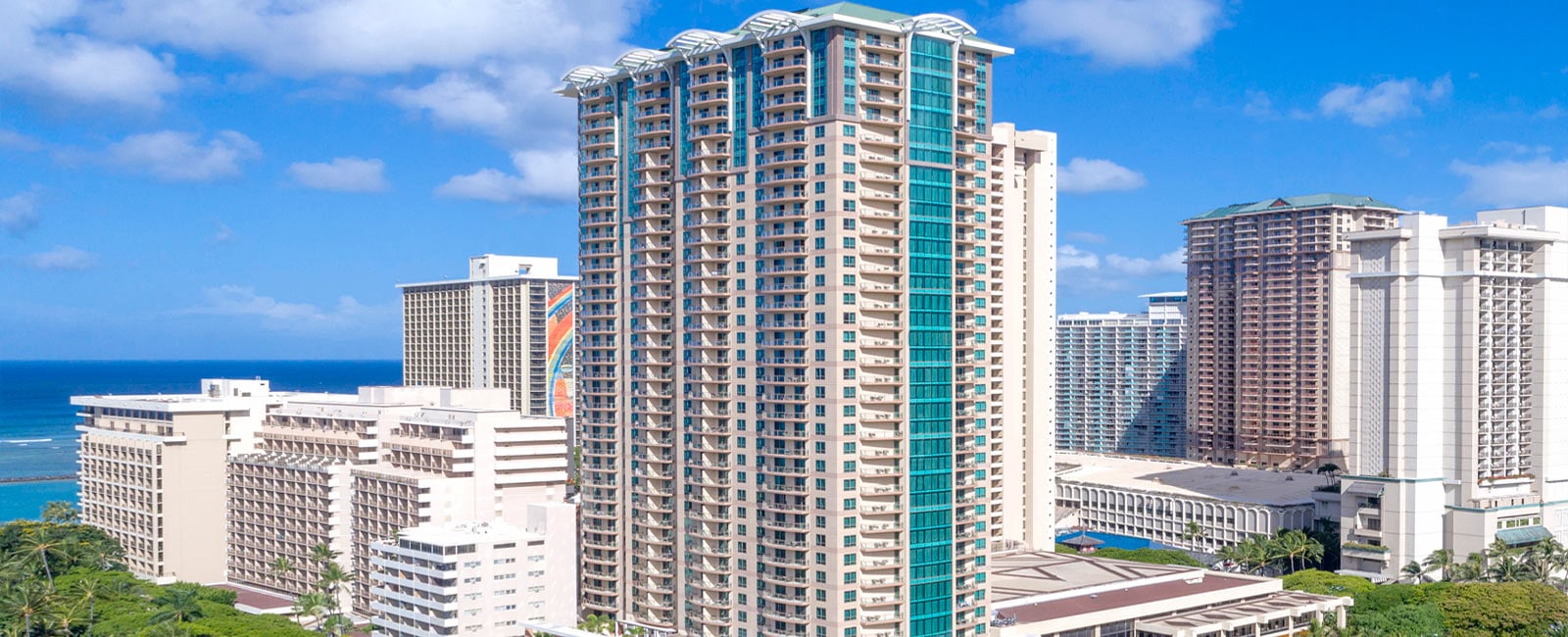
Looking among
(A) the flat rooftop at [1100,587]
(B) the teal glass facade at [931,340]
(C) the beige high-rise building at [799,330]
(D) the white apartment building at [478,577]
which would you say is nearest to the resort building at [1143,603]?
(A) the flat rooftop at [1100,587]

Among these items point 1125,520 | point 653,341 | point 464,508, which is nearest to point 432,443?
point 464,508

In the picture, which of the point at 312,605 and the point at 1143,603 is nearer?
the point at 1143,603

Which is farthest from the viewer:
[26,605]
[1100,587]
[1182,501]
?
[1182,501]

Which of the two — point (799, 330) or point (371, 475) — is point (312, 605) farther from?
point (799, 330)

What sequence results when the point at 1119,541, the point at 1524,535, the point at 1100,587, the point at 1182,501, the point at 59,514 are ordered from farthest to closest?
the point at 1119,541
the point at 1182,501
the point at 59,514
the point at 1524,535
the point at 1100,587

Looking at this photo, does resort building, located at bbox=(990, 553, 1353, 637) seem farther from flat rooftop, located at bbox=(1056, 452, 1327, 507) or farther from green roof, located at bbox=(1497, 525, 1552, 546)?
flat rooftop, located at bbox=(1056, 452, 1327, 507)

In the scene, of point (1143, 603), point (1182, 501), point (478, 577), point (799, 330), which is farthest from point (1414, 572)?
point (478, 577)

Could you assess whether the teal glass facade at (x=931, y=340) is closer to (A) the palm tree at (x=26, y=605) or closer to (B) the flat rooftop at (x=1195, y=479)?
(A) the palm tree at (x=26, y=605)

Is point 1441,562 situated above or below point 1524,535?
below
